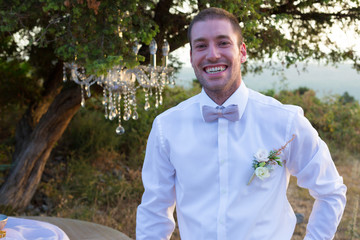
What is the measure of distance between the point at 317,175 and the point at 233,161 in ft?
1.23

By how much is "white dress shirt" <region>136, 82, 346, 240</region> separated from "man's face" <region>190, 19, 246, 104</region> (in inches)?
4.5

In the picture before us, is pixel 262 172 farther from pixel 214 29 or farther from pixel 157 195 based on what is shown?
pixel 214 29

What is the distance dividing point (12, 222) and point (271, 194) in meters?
1.55

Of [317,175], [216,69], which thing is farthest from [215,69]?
[317,175]

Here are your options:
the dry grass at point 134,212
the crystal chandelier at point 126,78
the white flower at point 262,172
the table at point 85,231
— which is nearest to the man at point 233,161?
the white flower at point 262,172

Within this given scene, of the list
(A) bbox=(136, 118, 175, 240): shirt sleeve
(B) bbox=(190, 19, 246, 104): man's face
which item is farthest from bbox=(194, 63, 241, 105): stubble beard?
(A) bbox=(136, 118, 175, 240): shirt sleeve

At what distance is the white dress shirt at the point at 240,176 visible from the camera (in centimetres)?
175

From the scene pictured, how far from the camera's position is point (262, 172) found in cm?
167

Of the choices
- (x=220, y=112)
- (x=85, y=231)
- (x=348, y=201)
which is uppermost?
(x=220, y=112)

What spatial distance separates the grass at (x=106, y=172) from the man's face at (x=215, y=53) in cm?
348

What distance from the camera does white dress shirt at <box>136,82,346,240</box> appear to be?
5.73 ft

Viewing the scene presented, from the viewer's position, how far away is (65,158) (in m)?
6.95

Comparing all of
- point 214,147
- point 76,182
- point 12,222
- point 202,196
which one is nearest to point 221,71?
point 214,147

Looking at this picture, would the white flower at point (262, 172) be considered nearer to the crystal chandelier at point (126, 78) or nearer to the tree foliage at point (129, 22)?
the tree foliage at point (129, 22)
